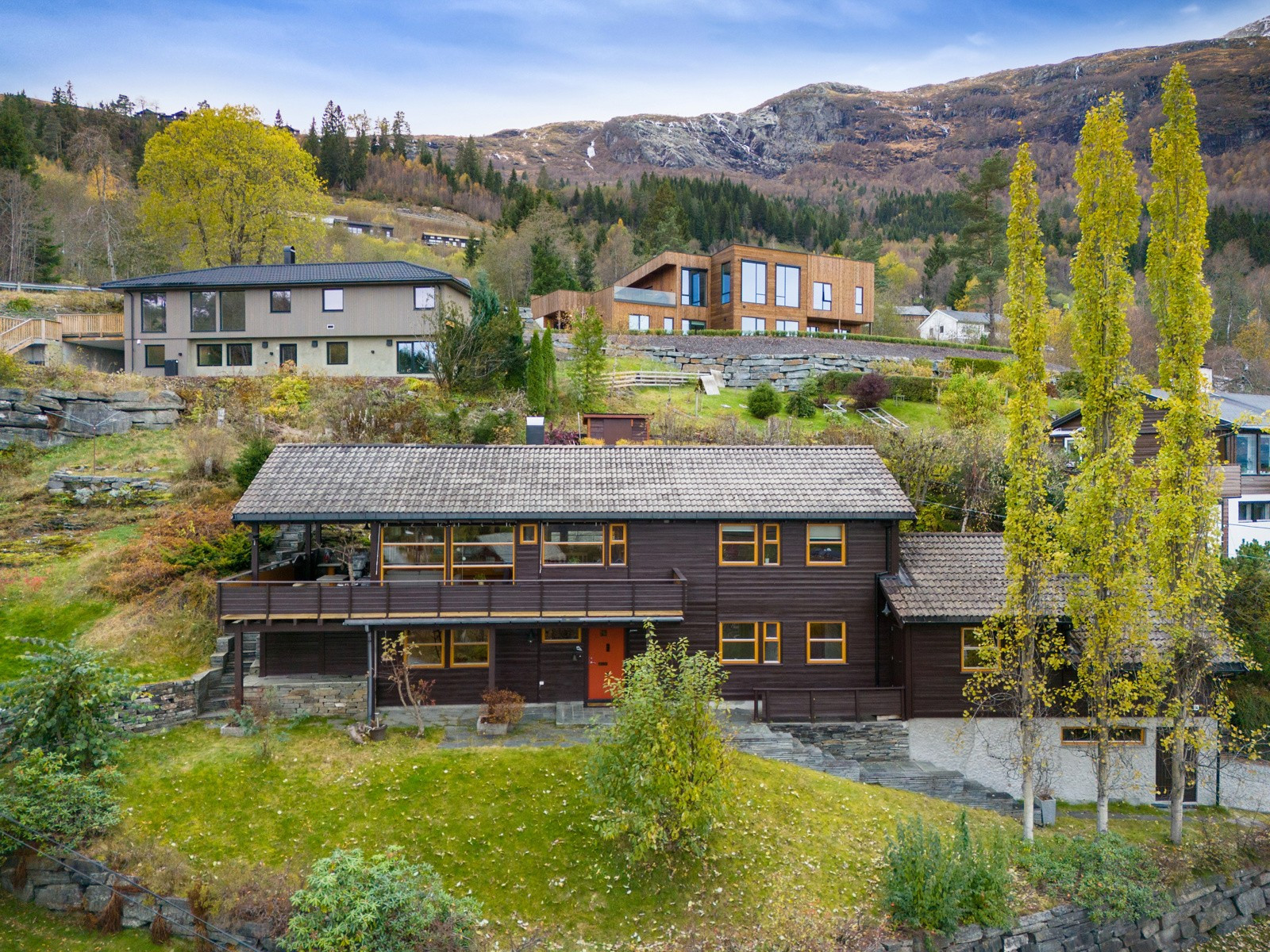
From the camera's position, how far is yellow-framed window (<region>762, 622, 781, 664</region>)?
65.4 feet

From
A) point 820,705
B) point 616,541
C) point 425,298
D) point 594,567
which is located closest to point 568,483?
point 616,541

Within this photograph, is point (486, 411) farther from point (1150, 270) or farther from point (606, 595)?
point (1150, 270)

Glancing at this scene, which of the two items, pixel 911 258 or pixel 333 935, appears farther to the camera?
pixel 911 258

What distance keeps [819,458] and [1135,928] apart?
38.2 feet

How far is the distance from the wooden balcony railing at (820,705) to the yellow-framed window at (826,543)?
3.09 metres

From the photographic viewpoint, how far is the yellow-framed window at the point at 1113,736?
1833 cm

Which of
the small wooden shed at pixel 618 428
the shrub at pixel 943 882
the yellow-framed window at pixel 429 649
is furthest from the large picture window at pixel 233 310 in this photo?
the shrub at pixel 943 882

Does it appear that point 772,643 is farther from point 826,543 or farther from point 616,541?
point 616,541

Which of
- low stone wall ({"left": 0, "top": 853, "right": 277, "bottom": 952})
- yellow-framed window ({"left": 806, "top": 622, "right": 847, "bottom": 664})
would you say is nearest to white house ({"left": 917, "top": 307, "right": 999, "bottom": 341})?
yellow-framed window ({"left": 806, "top": 622, "right": 847, "bottom": 664})

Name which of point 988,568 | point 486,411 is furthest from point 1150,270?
point 486,411

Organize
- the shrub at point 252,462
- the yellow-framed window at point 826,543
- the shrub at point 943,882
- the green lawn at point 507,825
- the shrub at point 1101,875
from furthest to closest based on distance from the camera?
the shrub at point 252,462 < the yellow-framed window at point 826,543 < the shrub at point 1101,875 < the green lawn at point 507,825 < the shrub at point 943,882

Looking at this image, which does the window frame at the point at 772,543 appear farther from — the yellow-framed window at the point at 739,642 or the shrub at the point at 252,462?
the shrub at the point at 252,462

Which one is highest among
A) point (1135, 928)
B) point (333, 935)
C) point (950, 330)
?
point (950, 330)

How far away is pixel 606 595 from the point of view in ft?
60.0
